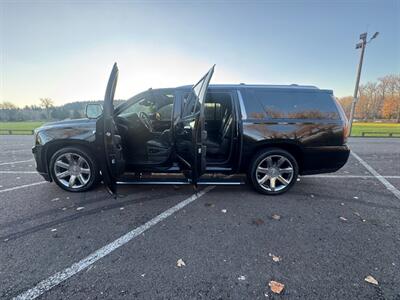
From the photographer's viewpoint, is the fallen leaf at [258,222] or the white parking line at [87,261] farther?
the fallen leaf at [258,222]

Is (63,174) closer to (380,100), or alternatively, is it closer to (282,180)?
(282,180)

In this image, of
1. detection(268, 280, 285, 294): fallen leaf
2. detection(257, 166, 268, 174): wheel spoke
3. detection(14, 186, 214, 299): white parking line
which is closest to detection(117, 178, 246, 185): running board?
detection(257, 166, 268, 174): wheel spoke

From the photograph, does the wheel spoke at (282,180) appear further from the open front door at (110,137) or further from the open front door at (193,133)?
the open front door at (110,137)

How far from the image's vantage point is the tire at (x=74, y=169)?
3.59m

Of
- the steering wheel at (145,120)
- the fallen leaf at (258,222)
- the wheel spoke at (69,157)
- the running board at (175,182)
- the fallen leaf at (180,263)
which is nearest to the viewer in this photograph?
the fallen leaf at (180,263)

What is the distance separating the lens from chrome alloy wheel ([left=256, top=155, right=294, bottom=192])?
366 centimetres

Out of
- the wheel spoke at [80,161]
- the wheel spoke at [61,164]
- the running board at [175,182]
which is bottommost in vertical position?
the running board at [175,182]

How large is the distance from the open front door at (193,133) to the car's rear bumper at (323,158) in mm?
1993

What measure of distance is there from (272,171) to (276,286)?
2165 mm

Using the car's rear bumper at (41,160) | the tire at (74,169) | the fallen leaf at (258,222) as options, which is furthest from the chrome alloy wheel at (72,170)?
the fallen leaf at (258,222)

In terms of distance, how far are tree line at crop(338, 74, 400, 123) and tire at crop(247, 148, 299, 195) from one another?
231ft

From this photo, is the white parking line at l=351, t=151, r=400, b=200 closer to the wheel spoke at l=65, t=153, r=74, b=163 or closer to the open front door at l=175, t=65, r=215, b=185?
the open front door at l=175, t=65, r=215, b=185

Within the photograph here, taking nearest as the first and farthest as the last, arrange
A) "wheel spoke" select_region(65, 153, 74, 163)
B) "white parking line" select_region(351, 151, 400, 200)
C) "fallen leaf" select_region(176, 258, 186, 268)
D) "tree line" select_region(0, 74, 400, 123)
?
"fallen leaf" select_region(176, 258, 186, 268) < "wheel spoke" select_region(65, 153, 74, 163) < "white parking line" select_region(351, 151, 400, 200) < "tree line" select_region(0, 74, 400, 123)

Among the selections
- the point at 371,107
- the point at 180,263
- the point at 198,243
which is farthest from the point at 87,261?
the point at 371,107
